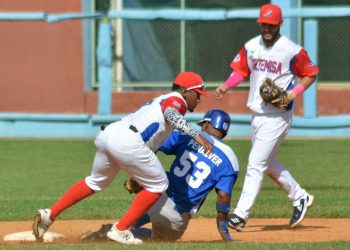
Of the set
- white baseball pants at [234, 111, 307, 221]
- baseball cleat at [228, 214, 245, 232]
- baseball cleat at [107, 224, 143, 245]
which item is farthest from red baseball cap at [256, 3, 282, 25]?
baseball cleat at [107, 224, 143, 245]

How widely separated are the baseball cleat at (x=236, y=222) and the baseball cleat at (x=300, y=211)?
71cm

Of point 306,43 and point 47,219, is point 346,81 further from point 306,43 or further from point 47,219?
point 47,219

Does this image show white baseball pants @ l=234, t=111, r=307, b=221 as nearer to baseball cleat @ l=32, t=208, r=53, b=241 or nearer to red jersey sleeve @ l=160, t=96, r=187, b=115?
red jersey sleeve @ l=160, t=96, r=187, b=115

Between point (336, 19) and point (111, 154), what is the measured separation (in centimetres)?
1035

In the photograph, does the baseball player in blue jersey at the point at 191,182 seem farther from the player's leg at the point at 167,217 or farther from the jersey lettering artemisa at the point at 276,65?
the jersey lettering artemisa at the point at 276,65

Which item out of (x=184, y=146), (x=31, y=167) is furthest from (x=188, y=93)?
(x=31, y=167)

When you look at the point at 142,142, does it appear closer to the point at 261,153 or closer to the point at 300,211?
the point at 261,153

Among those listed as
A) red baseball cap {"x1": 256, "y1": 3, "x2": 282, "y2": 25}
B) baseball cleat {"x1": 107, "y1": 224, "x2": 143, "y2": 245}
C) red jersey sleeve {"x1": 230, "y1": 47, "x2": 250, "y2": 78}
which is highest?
red baseball cap {"x1": 256, "y1": 3, "x2": 282, "y2": 25}

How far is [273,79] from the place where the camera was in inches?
372

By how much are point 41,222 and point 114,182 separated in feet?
14.4

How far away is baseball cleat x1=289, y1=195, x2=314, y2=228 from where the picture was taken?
9695mm

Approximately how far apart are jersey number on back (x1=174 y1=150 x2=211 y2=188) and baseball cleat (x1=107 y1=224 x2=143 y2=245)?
610 mm

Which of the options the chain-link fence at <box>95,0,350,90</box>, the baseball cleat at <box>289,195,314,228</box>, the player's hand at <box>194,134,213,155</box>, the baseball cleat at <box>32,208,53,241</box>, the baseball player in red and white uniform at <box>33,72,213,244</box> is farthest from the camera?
the chain-link fence at <box>95,0,350,90</box>

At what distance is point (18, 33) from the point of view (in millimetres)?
19047
